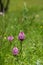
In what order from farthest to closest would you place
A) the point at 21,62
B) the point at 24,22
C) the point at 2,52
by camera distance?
the point at 24,22 → the point at 2,52 → the point at 21,62

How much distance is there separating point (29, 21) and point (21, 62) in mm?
3213

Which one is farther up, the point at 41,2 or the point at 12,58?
the point at 41,2

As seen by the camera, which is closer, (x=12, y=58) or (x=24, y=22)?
(x=12, y=58)

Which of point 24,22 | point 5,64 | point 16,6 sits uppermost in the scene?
point 16,6

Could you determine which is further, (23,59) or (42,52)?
(42,52)

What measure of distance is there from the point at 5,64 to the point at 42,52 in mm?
586

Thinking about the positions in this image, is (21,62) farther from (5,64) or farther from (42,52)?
(42,52)

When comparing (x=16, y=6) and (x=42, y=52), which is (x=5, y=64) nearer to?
(x=42, y=52)

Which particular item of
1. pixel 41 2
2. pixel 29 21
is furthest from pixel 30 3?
pixel 29 21

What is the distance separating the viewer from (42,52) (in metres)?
4.25

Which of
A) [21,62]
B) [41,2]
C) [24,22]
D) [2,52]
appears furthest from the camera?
[41,2]

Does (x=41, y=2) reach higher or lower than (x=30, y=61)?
higher

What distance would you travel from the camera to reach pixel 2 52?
417 cm

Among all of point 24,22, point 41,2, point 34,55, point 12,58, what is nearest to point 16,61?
point 12,58
